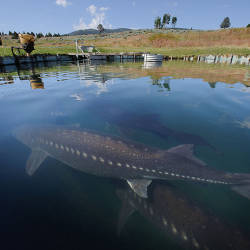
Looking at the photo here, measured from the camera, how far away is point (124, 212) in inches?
112

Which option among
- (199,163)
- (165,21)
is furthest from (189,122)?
(165,21)

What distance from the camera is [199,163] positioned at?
10.7 ft

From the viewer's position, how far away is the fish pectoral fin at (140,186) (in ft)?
9.89

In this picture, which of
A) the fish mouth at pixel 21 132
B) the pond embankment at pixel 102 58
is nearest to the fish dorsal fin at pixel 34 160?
the fish mouth at pixel 21 132

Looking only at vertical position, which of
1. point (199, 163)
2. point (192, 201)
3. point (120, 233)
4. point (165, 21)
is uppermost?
point (165, 21)

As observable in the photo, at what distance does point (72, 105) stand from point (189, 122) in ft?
18.6

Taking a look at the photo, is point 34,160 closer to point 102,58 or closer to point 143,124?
point 143,124

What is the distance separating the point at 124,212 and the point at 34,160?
105 inches

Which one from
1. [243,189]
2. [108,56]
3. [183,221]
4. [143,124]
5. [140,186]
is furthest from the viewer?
[108,56]

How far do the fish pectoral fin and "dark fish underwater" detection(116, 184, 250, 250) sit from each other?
108 millimetres

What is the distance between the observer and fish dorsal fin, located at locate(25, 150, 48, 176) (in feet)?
12.0

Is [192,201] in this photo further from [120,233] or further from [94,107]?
[94,107]

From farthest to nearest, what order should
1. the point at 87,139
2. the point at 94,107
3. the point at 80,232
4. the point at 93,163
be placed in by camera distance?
the point at 94,107, the point at 87,139, the point at 93,163, the point at 80,232

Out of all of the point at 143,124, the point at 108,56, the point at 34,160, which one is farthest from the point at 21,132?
the point at 108,56
